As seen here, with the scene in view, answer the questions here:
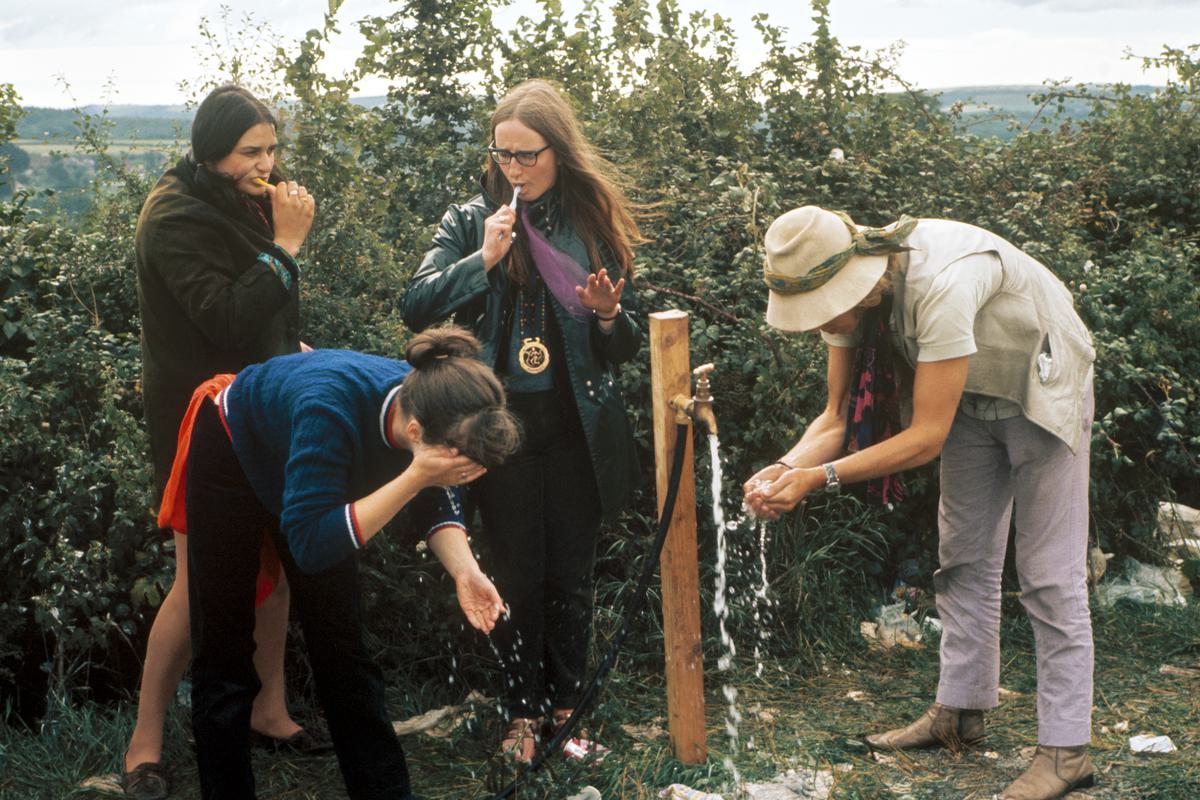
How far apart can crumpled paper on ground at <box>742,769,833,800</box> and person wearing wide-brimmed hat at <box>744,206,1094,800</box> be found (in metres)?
0.54

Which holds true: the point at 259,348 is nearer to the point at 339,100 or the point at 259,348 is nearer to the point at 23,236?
the point at 339,100

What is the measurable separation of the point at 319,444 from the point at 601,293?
1093 mm

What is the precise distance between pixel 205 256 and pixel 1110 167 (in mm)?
5490

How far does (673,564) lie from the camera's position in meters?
3.79

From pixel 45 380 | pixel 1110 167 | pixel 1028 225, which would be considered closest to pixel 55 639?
pixel 45 380

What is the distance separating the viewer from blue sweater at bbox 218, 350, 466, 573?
2934mm

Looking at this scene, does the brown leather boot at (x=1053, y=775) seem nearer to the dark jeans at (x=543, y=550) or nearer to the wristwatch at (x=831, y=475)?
the wristwatch at (x=831, y=475)

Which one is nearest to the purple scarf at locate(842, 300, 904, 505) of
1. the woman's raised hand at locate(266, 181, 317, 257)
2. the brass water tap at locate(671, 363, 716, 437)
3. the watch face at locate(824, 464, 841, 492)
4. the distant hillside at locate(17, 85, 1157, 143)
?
the watch face at locate(824, 464, 841, 492)

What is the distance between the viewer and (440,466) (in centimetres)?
284

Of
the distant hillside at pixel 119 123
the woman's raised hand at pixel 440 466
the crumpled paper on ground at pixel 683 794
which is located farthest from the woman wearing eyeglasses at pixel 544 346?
the distant hillside at pixel 119 123

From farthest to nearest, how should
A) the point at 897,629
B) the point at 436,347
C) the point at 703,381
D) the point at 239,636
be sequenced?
1. the point at 897,629
2. the point at 703,381
3. the point at 239,636
4. the point at 436,347

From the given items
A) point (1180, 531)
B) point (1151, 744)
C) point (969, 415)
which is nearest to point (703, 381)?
point (969, 415)

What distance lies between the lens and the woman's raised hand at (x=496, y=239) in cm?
364

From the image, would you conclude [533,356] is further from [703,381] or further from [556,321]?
[703,381]
